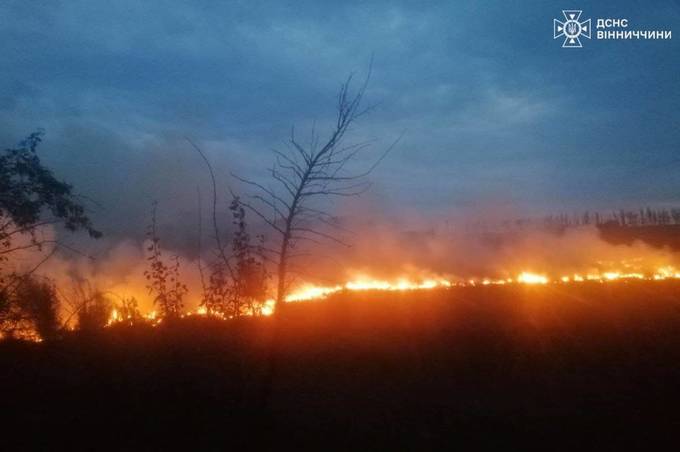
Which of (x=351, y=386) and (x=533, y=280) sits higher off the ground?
(x=533, y=280)

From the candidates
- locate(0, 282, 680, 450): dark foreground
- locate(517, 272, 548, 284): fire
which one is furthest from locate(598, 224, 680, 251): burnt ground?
locate(0, 282, 680, 450): dark foreground

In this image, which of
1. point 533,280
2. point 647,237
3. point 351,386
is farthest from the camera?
point 647,237

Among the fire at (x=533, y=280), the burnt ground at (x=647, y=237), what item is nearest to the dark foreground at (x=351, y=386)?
the fire at (x=533, y=280)

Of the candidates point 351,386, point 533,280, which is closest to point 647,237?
point 533,280

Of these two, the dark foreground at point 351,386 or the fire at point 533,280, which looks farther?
the fire at point 533,280

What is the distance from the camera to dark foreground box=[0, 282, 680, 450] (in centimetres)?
550

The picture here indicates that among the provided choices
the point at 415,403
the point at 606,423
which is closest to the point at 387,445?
the point at 415,403

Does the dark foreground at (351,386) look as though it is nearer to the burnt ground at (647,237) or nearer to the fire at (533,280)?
the fire at (533,280)

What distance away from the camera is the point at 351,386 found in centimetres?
690

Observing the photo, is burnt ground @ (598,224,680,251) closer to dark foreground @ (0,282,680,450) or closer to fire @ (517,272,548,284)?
fire @ (517,272,548,284)

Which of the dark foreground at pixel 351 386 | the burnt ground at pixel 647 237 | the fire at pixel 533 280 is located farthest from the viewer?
the burnt ground at pixel 647 237

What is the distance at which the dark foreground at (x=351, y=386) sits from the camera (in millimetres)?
5504

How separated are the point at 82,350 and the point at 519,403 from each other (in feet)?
23.8

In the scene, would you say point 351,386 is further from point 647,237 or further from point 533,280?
point 647,237
